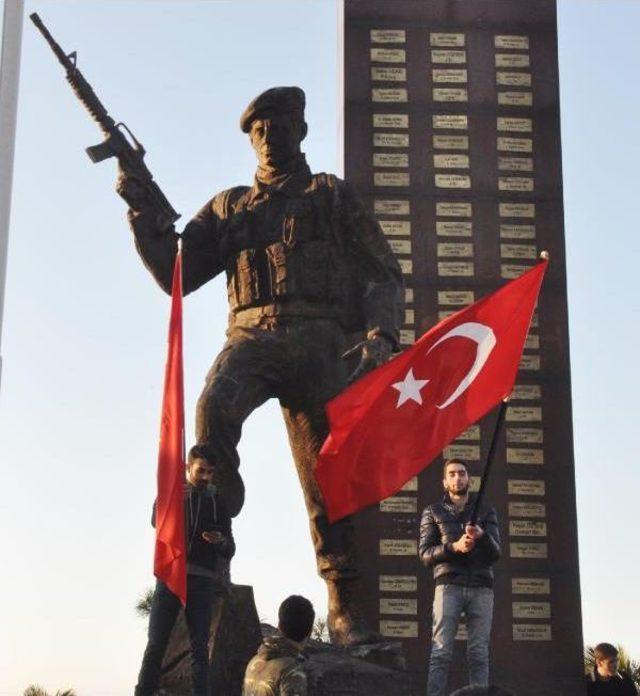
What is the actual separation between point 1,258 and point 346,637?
3236 millimetres

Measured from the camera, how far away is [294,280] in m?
10.6

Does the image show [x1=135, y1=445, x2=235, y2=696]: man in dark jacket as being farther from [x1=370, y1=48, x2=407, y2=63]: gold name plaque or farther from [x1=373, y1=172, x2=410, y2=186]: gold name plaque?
[x1=370, y1=48, x2=407, y2=63]: gold name plaque

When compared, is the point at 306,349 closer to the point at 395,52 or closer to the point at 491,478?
the point at 491,478

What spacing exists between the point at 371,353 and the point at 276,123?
5.74ft

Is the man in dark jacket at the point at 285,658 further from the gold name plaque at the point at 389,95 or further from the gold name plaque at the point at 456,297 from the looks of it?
the gold name plaque at the point at 389,95

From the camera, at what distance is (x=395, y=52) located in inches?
594

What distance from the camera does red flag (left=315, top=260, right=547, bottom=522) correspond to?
9.88m

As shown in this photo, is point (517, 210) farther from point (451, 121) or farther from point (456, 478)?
point (456, 478)

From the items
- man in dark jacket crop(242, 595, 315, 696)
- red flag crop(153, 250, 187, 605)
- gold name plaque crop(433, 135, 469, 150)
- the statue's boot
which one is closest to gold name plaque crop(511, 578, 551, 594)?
the statue's boot

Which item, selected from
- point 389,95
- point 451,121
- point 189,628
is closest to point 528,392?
point 451,121

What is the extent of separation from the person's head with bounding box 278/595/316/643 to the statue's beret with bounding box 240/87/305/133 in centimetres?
421

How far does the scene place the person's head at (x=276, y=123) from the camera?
425 inches

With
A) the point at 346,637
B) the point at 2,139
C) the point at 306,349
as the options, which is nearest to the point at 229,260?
the point at 306,349

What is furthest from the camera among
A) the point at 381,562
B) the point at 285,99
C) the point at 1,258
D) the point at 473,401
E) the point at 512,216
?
the point at 512,216
